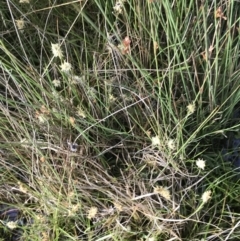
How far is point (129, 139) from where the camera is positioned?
111cm

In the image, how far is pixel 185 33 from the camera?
1.00 meters

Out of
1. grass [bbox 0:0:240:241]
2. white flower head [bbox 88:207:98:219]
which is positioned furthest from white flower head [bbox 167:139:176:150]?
white flower head [bbox 88:207:98:219]

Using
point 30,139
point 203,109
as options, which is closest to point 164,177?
point 203,109

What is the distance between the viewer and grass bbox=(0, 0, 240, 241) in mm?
1027

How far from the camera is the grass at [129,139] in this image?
1.03 m

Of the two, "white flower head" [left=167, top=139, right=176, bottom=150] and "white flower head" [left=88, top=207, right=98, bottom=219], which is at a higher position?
"white flower head" [left=167, top=139, right=176, bottom=150]

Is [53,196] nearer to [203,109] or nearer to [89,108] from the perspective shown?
[89,108]

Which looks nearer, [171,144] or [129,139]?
[171,144]

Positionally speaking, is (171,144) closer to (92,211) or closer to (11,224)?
(92,211)

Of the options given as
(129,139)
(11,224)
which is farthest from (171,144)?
(11,224)

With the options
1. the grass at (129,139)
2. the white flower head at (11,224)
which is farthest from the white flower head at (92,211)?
the white flower head at (11,224)

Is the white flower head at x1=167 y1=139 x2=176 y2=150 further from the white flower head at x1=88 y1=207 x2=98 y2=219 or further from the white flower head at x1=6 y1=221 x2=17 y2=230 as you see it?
the white flower head at x1=6 y1=221 x2=17 y2=230

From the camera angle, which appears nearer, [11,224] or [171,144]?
[171,144]

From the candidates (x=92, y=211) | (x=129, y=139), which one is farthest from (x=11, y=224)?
(x=129, y=139)
